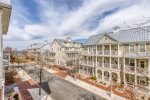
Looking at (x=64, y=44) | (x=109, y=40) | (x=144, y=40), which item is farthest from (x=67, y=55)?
(x=144, y=40)

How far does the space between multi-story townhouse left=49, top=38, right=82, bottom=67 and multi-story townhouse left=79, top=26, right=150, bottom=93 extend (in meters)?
15.9

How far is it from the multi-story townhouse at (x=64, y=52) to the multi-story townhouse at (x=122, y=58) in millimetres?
15943

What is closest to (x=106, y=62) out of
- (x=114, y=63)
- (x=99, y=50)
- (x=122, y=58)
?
(x=114, y=63)

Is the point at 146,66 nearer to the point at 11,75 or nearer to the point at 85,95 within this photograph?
the point at 85,95

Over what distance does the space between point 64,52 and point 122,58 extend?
94.8ft

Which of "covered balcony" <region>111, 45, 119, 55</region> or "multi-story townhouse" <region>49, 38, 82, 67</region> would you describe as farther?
"multi-story townhouse" <region>49, 38, 82, 67</region>

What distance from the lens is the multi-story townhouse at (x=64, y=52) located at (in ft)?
176

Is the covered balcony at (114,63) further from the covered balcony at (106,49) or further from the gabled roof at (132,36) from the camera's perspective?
the gabled roof at (132,36)

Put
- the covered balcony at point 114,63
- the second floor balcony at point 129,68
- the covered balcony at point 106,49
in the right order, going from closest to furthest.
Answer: the second floor balcony at point 129,68 < the covered balcony at point 114,63 < the covered balcony at point 106,49

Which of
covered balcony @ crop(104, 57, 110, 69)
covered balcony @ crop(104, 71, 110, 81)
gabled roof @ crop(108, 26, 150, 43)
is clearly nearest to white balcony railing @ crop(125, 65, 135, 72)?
covered balcony @ crop(104, 57, 110, 69)

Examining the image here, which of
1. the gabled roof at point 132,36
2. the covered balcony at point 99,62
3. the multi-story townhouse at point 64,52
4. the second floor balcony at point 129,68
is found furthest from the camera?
the multi-story townhouse at point 64,52

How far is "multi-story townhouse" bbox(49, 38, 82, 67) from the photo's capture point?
53.5 metres

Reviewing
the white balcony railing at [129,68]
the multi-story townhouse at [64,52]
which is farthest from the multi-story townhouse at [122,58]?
the multi-story townhouse at [64,52]

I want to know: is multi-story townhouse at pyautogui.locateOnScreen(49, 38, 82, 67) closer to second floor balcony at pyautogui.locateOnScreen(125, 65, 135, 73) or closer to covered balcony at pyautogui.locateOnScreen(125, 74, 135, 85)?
covered balcony at pyautogui.locateOnScreen(125, 74, 135, 85)
